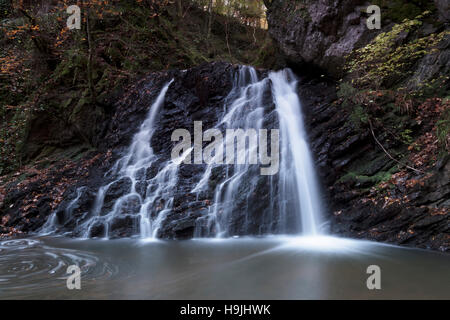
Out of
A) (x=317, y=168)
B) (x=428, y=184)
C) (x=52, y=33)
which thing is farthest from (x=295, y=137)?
(x=52, y=33)

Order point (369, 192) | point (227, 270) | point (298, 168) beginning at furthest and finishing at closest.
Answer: point (298, 168) < point (369, 192) < point (227, 270)

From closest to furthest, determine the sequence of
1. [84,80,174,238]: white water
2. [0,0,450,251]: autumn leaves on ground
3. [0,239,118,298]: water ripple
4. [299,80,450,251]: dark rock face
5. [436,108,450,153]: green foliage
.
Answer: [0,239,118,298]: water ripple < [299,80,450,251]: dark rock face < [436,108,450,153]: green foliage < [0,0,450,251]: autumn leaves on ground < [84,80,174,238]: white water

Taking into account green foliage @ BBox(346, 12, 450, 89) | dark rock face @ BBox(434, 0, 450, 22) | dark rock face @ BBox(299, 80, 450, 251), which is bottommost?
dark rock face @ BBox(299, 80, 450, 251)

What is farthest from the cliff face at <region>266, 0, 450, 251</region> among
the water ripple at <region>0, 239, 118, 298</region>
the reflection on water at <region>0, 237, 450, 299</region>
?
the water ripple at <region>0, 239, 118, 298</region>

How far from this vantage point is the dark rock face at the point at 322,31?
8.31m

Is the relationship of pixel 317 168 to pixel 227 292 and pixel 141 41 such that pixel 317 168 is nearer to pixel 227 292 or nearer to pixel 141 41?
pixel 227 292

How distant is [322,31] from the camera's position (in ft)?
29.0

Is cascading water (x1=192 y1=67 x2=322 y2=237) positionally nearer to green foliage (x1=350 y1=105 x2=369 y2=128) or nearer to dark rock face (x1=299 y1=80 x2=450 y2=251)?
dark rock face (x1=299 y1=80 x2=450 y2=251)

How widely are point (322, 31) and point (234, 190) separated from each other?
19.2ft

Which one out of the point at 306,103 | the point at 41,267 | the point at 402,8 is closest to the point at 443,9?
the point at 402,8

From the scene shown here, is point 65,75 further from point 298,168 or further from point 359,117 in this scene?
point 359,117

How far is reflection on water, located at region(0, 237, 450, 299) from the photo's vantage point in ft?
10.4

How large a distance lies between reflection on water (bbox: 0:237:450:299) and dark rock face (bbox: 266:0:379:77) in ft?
19.3

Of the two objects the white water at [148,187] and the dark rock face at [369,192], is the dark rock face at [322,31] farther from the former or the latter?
the white water at [148,187]
